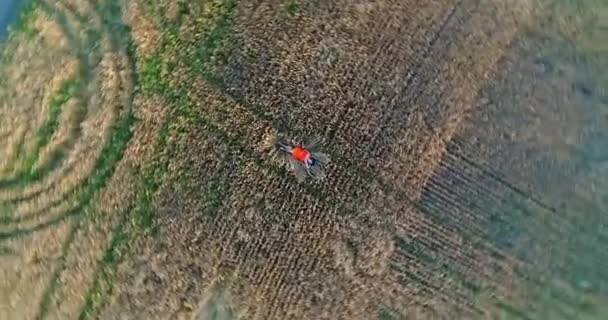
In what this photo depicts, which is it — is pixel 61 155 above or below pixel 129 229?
above

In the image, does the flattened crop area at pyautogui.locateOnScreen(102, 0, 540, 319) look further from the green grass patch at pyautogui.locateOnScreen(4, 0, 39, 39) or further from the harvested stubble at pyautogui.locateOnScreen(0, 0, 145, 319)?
the green grass patch at pyautogui.locateOnScreen(4, 0, 39, 39)

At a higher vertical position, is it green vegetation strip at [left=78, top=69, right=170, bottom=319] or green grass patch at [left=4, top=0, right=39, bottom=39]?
green grass patch at [left=4, top=0, right=39, bottom=39]

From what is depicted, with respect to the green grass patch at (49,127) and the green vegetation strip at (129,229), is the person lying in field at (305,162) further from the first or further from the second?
the green grass patch at (49,127)

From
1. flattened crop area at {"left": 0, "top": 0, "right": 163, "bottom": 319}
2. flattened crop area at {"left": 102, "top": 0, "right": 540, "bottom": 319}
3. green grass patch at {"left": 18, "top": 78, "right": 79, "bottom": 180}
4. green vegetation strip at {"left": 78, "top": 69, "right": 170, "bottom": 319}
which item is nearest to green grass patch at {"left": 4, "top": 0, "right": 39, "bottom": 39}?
flattened crop area at {"left": 0, "top": 0, "right": 163, "bottom": 319}

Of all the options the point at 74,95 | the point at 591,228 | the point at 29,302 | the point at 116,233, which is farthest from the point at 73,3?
the point at 591,228

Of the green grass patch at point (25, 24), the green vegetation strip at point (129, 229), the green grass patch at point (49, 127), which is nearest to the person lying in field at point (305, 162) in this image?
the green vegetation strip at point (129, 229)

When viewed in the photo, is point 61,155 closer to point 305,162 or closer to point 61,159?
point 61,159

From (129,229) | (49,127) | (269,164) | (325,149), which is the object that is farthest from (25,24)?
(325,149)
